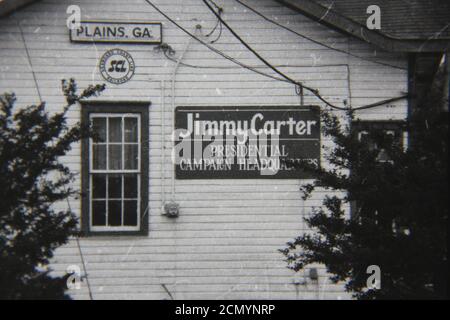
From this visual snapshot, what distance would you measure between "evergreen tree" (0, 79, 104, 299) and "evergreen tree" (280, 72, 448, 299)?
2.27m

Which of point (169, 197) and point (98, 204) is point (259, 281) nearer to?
point (169, 197)

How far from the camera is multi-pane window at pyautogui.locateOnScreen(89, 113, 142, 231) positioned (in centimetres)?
839

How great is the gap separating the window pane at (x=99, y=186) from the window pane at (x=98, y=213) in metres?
0.10

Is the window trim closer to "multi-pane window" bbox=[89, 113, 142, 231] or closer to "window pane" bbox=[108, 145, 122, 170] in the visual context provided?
"multi-pane window" bbox=[89, 113, 142, 231]

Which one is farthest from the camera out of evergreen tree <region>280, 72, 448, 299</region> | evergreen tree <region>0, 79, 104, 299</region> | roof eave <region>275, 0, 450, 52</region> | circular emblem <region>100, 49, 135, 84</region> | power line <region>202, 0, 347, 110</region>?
circular emblem <region>100, 49, 135, 84</region>

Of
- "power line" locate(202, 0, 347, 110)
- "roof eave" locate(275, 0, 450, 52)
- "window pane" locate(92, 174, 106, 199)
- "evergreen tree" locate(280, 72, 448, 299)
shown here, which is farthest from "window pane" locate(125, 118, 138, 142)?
"evergreen tree" locate(280, 72, 448, 299)

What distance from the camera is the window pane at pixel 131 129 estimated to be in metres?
8.41

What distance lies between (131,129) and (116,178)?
29.1 inches

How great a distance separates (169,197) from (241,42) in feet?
8.02

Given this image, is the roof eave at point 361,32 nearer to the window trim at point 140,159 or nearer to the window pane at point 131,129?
the window trim at point 140,159

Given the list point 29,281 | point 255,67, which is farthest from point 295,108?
point 29,281
